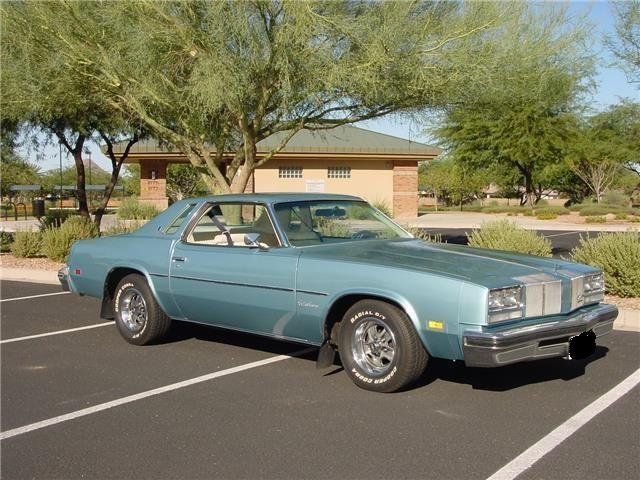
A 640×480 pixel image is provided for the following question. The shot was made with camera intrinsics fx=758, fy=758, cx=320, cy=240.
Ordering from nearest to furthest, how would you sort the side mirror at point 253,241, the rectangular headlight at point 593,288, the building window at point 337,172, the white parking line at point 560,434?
the white parking line at point 560,434 → the rectangular headlight at point 593,288 → the side mirror at point 253,241 → the building window at point 337,172

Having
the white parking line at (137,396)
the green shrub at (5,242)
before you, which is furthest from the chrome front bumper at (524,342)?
the green shrub at (5,242)

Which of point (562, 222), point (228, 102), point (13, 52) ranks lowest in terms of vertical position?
point (562, 222)

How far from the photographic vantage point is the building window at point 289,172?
113 ft

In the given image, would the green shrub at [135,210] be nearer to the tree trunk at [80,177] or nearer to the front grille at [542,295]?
the tree trunk at [80,177]

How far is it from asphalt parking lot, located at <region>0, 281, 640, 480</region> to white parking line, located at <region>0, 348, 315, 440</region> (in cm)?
1

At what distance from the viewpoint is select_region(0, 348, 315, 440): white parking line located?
16.5 ft

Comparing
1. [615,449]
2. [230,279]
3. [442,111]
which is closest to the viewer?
[615,449]

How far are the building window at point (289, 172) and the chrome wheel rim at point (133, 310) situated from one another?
27.0 m

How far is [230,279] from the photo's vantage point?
259 inches

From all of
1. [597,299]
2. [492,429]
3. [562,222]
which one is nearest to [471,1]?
[597,299]

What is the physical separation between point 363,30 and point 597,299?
6.28m

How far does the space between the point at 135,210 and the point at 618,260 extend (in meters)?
25.9

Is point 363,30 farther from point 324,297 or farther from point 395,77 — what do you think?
point 324,297

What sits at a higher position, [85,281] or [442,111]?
[442,111]
